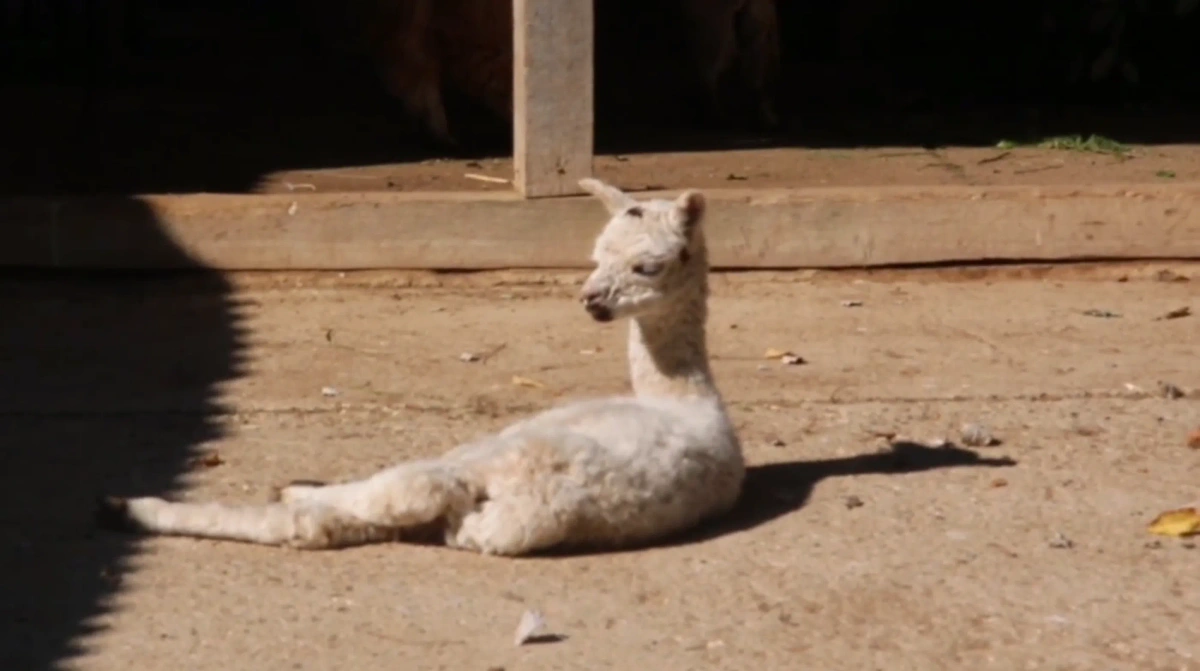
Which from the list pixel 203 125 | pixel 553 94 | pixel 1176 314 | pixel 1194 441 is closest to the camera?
pixel 1194 441

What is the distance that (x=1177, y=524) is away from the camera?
5090 mm

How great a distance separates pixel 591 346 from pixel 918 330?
115cm

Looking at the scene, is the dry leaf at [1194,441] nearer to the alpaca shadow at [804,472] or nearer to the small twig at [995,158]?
the alpaca shadow at [804,472]

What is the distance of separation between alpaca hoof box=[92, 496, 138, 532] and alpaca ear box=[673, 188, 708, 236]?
1.44m

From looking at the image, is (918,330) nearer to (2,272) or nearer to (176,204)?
(176,204)

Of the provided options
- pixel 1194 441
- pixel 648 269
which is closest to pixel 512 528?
pixel 648 269

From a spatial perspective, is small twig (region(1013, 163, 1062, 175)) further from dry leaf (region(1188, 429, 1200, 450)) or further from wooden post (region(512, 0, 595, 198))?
dry leaf (region(1188, 429, 1200, 450))

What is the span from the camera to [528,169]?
7.80 meters

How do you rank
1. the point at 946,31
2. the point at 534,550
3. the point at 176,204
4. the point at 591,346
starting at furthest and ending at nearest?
the point at 946,31
the point at 176,204
the point at 591,346
the point at 534,550

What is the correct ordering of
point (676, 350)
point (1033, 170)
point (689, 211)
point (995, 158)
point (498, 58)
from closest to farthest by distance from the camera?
point (689, 211), point (676, 350), point (1033, 170), point (995, 158), point (498, 58)

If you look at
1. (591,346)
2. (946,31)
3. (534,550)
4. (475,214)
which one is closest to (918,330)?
(591,346)

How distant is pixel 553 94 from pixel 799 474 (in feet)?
8.48

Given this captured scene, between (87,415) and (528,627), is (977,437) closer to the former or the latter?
(528,627)

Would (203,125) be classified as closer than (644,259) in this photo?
No
